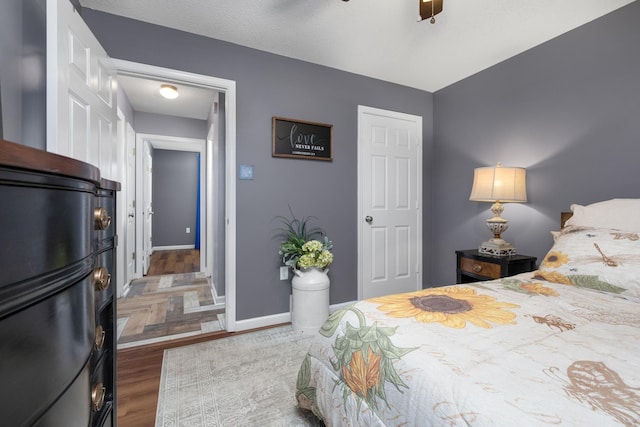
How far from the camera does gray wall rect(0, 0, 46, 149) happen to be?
48.1 inches

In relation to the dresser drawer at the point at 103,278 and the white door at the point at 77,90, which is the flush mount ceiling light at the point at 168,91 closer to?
the white door at the point at 77,90

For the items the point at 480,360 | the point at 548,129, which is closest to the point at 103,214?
the point at 480,360

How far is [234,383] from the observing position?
1.76 m

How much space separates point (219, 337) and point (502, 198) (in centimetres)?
257

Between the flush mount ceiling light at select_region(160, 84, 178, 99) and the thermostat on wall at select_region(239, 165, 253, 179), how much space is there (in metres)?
1.68

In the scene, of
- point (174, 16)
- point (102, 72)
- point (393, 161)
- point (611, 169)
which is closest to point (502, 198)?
point (611, 169)

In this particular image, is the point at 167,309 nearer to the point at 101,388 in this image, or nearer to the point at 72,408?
the point at 101,388

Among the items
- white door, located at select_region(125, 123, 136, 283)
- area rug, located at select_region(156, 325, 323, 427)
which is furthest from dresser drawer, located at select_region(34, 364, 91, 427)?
white door, located at select_region(125, 123, 136, 283)

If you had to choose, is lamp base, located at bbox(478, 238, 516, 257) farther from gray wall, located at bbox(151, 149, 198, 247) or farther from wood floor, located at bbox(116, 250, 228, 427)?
gray wall, located at bbox(151, 149, 198, 247)

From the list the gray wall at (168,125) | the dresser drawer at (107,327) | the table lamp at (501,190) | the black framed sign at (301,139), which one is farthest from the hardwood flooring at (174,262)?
the table lamp at (501,190)

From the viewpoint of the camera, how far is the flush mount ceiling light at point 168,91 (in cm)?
333

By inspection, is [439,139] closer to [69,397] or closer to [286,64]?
[286,64]

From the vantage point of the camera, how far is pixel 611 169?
204 cm

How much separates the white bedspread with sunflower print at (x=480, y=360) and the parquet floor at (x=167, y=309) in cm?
162
